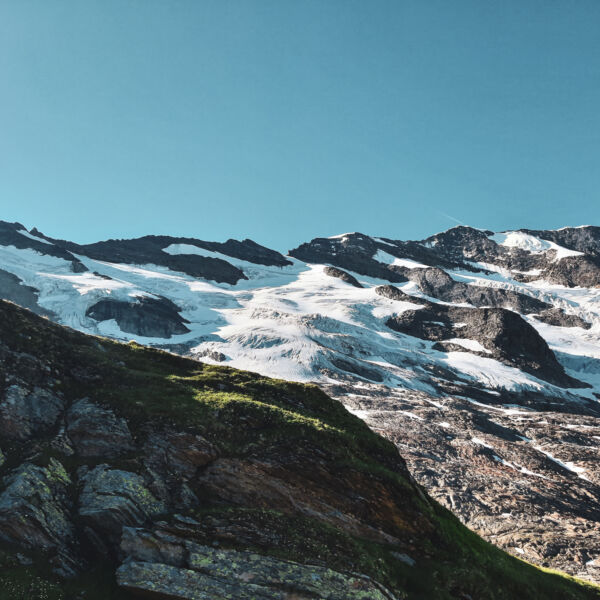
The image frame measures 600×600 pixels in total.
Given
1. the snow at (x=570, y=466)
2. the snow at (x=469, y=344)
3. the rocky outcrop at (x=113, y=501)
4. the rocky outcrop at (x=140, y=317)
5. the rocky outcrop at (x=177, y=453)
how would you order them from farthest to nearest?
the snow at (x=469, y=344) → the rocky outcrop at (x=140, y=317) → the snow at (x=570, y=466) → the rocky outcrop at (x=177, y=453) → the rocky outcrop at (x=113, y=501)

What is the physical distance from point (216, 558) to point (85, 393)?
10.1 m

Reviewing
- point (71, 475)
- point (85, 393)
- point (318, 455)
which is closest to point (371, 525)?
point (318, 455)

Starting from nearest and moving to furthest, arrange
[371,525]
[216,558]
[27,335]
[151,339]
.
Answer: [216,558] → [371,525] → [27,335] → [151,339]

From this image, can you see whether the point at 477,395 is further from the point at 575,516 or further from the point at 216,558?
the point at 216,558

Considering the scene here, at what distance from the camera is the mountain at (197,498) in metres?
12.4

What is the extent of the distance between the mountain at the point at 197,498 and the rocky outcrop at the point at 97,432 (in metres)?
0.05

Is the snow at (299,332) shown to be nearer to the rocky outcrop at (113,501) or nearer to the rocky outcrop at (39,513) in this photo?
the rocky outcrop at (113,501)

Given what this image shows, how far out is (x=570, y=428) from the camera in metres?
80.6

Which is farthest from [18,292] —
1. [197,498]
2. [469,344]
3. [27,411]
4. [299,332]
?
[197,498]

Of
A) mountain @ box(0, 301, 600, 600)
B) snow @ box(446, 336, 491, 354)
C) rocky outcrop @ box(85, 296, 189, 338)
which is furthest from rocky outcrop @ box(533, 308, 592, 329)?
mountain @ box(0, 301, 600, 600)

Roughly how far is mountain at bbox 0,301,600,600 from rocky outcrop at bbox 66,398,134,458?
5 centimetres

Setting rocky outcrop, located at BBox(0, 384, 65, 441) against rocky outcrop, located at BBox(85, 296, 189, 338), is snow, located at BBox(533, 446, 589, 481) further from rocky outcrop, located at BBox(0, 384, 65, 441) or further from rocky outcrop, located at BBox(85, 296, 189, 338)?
rocky outcrop, located at BBox(85, 296, 189, 338)

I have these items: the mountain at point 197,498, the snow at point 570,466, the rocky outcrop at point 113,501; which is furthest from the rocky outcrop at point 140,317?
the rocky outcrop at point 113,501

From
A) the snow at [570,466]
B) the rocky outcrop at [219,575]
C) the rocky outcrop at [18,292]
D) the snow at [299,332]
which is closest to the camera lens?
the rocky outcrop at [219,575]
